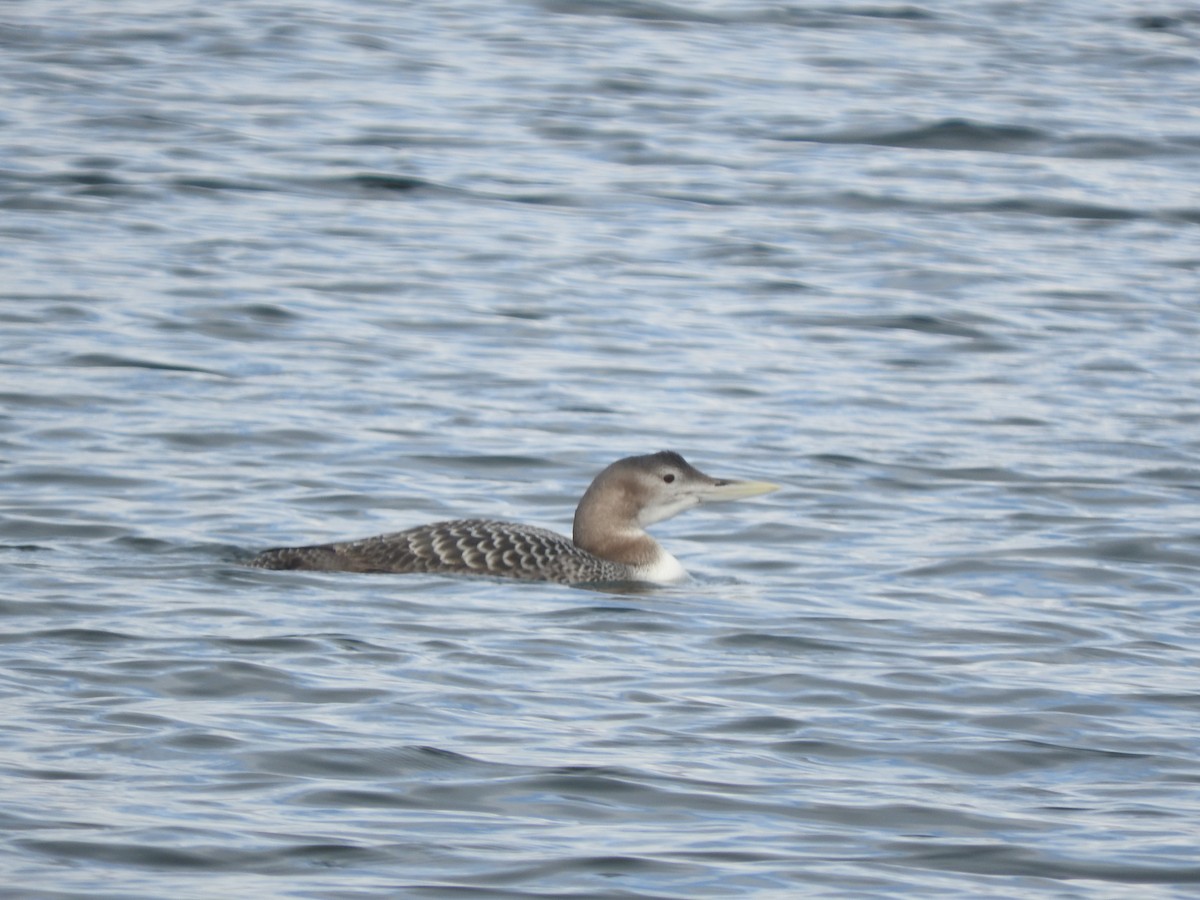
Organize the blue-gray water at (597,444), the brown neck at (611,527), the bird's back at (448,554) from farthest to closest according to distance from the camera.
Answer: the brown neck at (611,527)
the bird's back at (448,554)
the blue-gray water at (597,444)

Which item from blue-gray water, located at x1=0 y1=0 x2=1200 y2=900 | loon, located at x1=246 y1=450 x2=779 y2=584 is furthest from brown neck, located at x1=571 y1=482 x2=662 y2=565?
blue-gray water, located at x1=0 y1=0 x2=1200 y2=900

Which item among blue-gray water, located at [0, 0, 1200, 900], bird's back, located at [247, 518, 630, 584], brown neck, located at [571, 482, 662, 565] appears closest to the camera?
blue-gray water, located at [0, 0, 1200, 900]

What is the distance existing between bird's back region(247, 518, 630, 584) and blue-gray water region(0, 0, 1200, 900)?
0.08 meters

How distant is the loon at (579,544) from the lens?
8.34m

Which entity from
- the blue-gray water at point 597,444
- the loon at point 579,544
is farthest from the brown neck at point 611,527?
the blue-gray water at point 597,444

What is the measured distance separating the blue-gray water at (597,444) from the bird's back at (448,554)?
0.26 feet

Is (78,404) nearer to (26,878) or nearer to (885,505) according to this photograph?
(885,505)

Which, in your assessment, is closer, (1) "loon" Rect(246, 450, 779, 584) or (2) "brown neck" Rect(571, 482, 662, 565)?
(1) "loon" Rect(246, 450, 779, 584)

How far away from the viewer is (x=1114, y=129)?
1786 centimetres

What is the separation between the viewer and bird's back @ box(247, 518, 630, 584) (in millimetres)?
8289

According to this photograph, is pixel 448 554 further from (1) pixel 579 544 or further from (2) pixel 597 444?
(2) pixel 597 444

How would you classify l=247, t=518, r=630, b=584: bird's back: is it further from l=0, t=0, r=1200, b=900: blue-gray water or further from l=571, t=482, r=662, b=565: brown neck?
l=571, t=482, r=662, b=565: brown neck

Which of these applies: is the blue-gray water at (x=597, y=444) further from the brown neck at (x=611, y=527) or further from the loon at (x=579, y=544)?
the brown neck at (x=611, y=527)

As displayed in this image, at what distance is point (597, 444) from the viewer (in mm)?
10531
